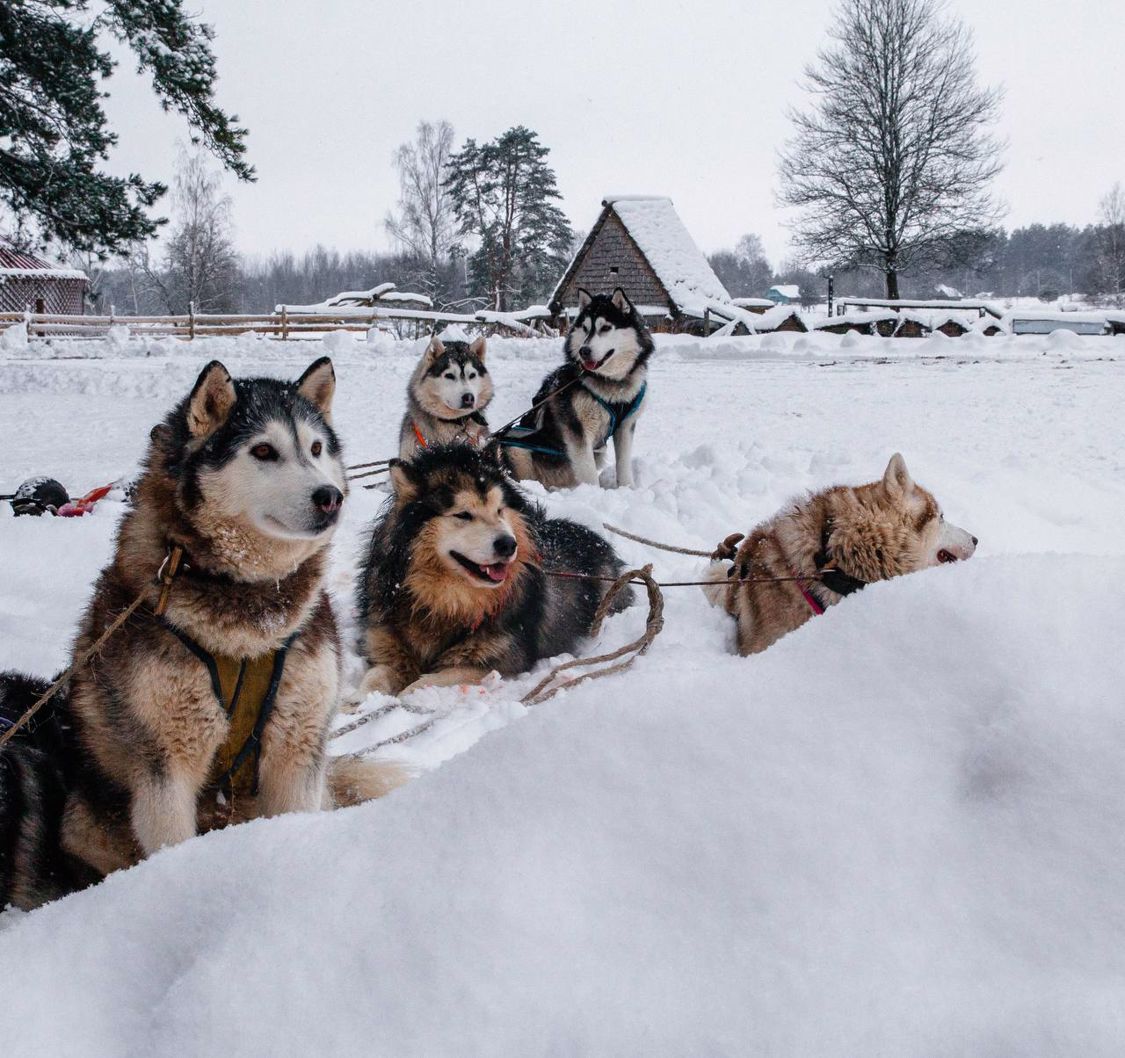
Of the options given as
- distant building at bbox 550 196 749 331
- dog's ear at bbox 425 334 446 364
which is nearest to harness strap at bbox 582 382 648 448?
dog's ear at bbox 425 334 446 364

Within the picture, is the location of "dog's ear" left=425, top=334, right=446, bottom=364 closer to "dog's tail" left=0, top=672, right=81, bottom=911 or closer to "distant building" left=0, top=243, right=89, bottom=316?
"dog's tail" left=0, top=672, right=81, bottom=911

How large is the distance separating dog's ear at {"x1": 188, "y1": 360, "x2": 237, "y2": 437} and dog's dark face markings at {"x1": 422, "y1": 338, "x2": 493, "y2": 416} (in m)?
5.12

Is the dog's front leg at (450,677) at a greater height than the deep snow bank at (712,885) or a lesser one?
lesser

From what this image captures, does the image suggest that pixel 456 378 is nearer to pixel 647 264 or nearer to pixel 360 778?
pixel 360 778

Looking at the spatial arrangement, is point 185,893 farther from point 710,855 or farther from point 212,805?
point 212,805

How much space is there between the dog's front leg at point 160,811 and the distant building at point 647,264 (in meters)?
27.0

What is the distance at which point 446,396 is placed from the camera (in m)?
7.46

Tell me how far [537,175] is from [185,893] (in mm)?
45744

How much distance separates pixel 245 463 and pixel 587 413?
5.69 m

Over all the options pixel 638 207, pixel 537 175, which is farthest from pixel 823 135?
pixel 537 175

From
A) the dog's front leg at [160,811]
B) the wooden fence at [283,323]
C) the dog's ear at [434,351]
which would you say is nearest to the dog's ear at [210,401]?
the dog's front leg at [160,811]

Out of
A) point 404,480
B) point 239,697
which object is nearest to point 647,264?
point 404,480

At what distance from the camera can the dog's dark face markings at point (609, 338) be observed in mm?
7801

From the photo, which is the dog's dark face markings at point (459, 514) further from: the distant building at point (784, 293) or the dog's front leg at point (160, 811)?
the distant building at point (784, 293)
